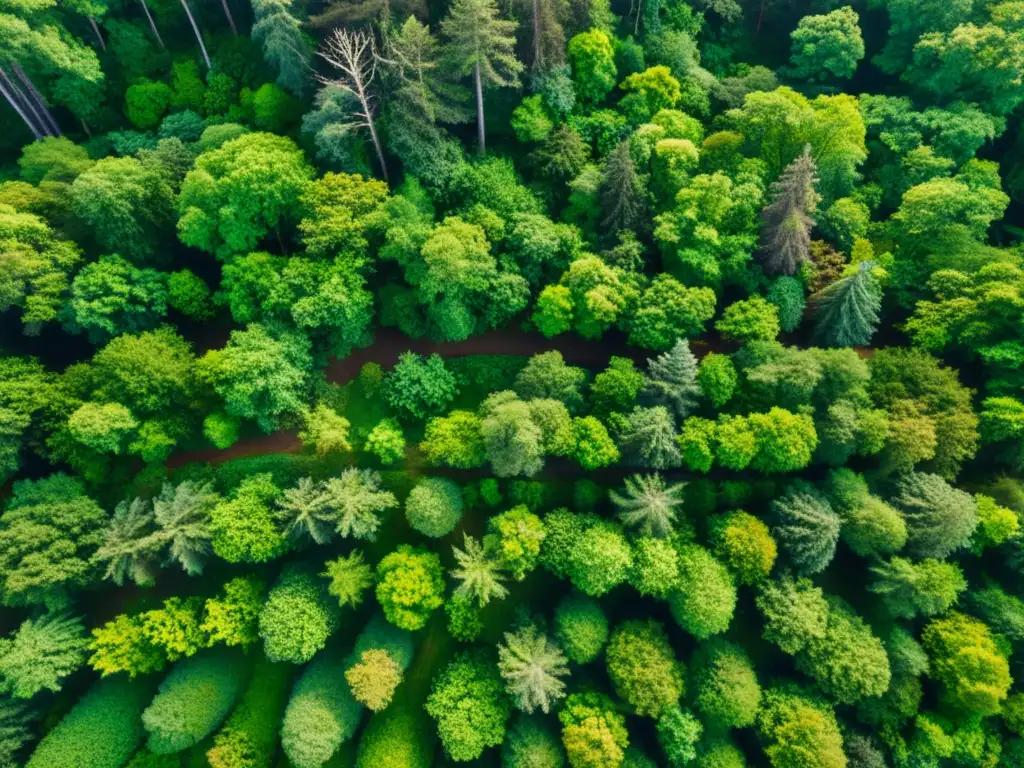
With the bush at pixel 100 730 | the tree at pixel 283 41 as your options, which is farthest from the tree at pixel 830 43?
the bush at pixel 100 730

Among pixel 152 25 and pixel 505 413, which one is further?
pixel 152 25

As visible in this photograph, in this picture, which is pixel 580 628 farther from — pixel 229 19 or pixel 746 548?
pixel 229 19

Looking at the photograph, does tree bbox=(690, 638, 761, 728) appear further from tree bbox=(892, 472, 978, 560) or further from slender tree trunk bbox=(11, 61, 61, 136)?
slender tree trunk bbox=(11, 61, 61, 136)

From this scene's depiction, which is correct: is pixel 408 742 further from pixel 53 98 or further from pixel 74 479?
pixel 53 98

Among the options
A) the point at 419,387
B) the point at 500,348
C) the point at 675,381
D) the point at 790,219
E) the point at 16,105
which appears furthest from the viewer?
the point at 500,348

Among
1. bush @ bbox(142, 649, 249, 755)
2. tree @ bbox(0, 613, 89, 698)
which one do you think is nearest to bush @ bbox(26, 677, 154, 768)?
bush @ bbox(142, 649, 249, 755)

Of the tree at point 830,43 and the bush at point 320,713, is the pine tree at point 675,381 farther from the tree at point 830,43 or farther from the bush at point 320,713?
the tree at point 830,43

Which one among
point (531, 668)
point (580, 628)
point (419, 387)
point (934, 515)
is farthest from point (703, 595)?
point (419, 387)
